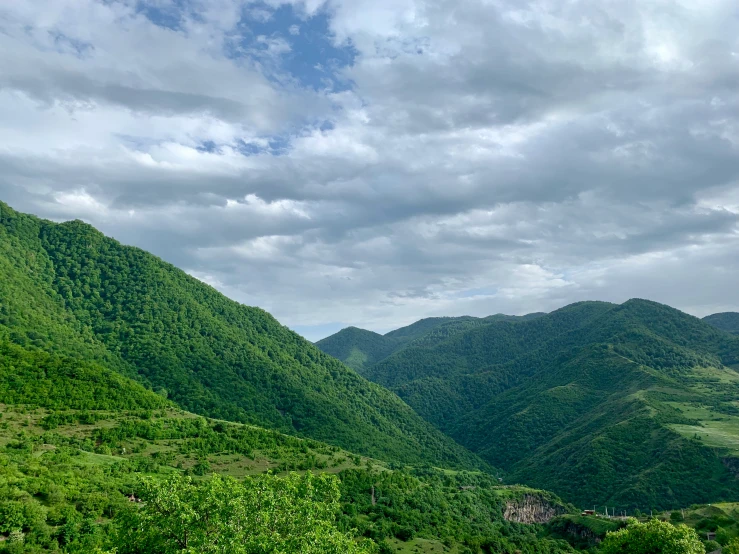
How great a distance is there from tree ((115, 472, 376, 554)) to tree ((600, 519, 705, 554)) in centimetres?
4856

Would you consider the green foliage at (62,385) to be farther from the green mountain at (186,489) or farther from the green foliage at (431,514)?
the green foliage at (431,514)

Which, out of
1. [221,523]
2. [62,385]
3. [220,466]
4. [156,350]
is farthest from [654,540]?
[156,350]

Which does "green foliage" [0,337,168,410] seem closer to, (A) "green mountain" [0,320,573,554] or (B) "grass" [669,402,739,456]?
(A) "green mountain" [0,320,573,554]

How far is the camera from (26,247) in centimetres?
19500

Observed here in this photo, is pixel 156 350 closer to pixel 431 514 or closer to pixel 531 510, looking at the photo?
pixel 431 514

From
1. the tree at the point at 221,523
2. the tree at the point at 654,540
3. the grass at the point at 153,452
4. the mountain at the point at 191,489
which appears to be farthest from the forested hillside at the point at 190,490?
the tree at the point at 654,540

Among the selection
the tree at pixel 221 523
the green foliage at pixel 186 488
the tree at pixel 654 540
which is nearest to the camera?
the tree at pixel 221 523

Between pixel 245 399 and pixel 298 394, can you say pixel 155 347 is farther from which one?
pixel 298 394

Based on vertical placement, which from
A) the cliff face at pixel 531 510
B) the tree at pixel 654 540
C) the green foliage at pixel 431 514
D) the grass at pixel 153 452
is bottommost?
the cliff face at pixel 531 510

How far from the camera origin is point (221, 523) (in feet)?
116

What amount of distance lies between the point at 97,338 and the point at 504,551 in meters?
144

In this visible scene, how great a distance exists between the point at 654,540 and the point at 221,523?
59573 mm

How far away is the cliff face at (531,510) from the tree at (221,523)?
119m

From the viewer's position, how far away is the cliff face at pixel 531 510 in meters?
144
